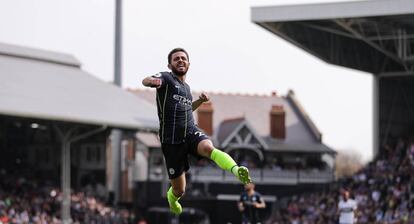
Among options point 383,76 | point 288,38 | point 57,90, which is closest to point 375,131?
point 383,76

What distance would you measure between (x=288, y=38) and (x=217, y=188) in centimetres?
973

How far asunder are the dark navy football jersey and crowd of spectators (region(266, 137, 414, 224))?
17922 mm

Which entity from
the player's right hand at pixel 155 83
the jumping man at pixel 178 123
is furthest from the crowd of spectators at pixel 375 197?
the player's right hand at pixel 155 83

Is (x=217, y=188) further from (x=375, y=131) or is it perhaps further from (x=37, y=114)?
(x=37, y=114)

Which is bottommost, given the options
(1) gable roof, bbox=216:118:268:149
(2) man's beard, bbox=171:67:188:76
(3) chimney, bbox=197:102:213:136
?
(2) man's beard, bbox=171:67:188:76

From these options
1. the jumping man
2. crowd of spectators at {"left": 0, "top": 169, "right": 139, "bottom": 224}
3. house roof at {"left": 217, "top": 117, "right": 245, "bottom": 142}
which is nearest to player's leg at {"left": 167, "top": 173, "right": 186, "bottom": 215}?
the jumping man

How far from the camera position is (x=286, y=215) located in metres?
40.4

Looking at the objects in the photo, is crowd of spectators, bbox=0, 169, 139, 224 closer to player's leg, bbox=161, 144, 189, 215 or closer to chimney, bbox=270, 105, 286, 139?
chimney, bbox=270, 105, 286, 139

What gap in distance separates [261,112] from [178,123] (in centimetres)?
5000

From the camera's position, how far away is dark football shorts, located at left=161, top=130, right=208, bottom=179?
13523 millimetres

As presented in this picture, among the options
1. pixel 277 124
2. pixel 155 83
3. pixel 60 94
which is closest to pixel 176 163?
pixel 155 83

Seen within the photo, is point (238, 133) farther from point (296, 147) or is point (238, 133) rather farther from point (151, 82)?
point (151, 82)

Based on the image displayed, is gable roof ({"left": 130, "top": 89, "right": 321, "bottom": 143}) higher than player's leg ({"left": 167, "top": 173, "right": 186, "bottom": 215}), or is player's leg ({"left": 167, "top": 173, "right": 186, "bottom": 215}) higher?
gable roof ({"left": 130, "top": 89, "right": 321, "bottom": 143})

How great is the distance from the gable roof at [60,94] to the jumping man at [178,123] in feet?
77.8
